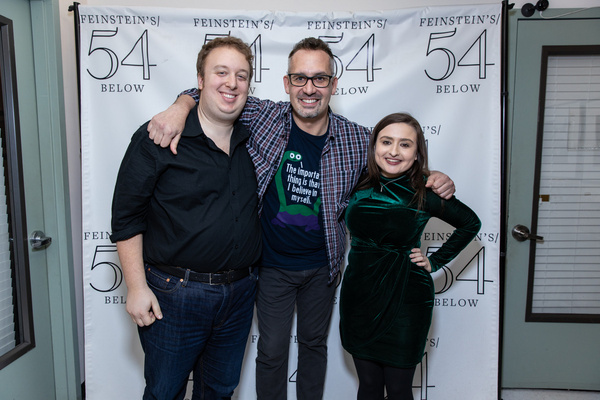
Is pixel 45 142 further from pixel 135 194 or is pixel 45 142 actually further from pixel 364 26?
pixel 364 26

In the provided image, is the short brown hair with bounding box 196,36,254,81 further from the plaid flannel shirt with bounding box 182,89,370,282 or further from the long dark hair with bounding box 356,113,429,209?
the long dark hair with bounding box 356,113,429,209

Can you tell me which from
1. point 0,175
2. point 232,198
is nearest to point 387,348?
point 232,198

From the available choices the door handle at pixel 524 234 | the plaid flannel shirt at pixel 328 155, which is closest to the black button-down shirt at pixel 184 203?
the plaid flannel shirt at pixel 328 155

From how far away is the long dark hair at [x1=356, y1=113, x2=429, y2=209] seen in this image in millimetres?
1395

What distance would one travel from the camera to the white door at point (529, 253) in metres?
1.94

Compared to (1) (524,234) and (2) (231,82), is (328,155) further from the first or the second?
(1) (524,234)

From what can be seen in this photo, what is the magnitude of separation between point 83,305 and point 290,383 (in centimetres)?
115

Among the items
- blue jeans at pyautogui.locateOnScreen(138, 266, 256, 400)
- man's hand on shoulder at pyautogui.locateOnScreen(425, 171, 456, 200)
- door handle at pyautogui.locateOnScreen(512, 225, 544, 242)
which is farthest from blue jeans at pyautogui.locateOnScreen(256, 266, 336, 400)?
door handle at pyautogui.locateOnScreen(512, 225, 544, 242)

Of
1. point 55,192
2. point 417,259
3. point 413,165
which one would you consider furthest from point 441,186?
point 55,192

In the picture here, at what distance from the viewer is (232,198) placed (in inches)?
50.9

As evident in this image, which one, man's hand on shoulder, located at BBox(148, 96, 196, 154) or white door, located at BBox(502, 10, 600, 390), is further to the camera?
white door, located at BBox(502, 10, 600, 390)

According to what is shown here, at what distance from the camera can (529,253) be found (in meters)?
2.09

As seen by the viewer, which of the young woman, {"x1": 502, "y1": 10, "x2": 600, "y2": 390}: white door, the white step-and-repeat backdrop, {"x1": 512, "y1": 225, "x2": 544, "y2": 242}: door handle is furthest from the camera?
{"x1": 512, "y1": 225, "x2": 544, "y2": 242}: door handle

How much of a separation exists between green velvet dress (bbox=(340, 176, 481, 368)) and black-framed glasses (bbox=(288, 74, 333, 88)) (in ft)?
1.39
